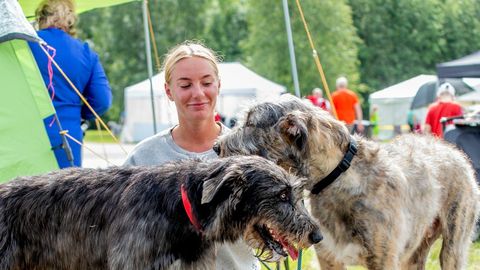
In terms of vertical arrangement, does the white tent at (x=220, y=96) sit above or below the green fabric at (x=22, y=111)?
below

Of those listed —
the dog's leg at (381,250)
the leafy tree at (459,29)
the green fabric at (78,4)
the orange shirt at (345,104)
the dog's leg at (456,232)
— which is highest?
the green fabric at (78,4)

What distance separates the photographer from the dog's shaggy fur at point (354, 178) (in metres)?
3.74

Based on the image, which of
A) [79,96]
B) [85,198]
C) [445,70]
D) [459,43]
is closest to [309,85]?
[459,43]

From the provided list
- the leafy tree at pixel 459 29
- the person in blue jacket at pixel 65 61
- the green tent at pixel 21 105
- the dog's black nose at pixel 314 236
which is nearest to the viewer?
the dog's black nose at pixel 314 236

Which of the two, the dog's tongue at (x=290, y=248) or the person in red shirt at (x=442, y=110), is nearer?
the dog's tongue at (x=290, y=248)

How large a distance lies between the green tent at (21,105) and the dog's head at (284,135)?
231 cm

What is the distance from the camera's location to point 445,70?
1407 centimetres

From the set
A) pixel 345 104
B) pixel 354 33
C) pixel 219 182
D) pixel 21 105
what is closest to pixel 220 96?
pixel 345 104

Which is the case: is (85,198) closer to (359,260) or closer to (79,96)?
(359,260)

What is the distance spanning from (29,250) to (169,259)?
0.57m

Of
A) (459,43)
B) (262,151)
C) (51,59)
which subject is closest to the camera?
(262,151)

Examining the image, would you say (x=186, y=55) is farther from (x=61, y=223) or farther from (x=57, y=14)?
(x=57, y=14)

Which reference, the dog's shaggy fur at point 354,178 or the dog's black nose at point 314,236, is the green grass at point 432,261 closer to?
the dog's shaggy fur at point 354,178

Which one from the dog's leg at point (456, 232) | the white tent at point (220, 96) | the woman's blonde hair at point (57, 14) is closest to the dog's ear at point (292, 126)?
the dog's leg at point (456, 232)
